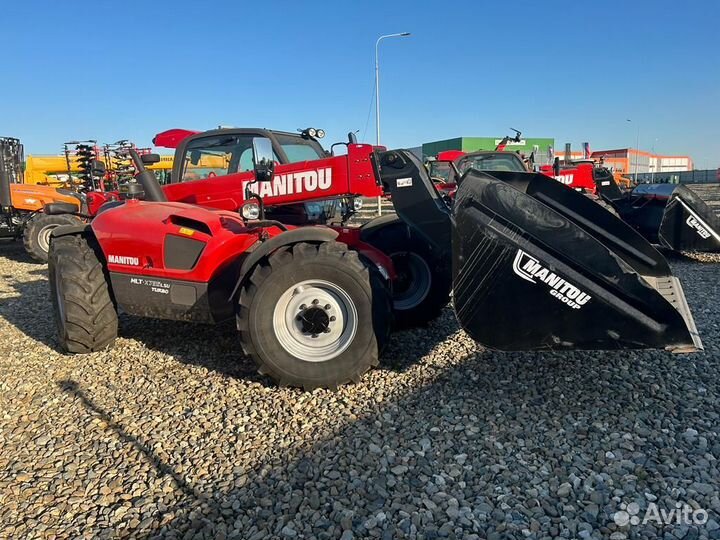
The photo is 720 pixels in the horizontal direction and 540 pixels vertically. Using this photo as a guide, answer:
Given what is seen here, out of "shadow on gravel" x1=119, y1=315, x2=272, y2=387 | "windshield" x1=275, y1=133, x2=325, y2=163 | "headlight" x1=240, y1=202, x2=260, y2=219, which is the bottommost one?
"shadow on gravel" x1=119, y1=315, x2=272, y2=387

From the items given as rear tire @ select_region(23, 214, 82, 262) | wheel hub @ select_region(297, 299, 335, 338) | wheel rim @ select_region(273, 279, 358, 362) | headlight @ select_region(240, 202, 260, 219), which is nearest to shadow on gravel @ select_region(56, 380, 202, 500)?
wheel rim @ select_region(273, 279, 358, 362)

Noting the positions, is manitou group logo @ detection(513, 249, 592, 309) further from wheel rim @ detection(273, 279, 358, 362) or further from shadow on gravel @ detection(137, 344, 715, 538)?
wheel rim @ detection(273, 279, 358, 362)

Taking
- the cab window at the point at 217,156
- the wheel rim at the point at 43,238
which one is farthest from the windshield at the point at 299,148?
the wheel rim at the point at 43,238

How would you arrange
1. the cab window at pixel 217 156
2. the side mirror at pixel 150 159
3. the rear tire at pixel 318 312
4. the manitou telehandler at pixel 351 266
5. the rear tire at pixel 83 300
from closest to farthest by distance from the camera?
the manitou telehandler at pixel 351 266, the rear tire at pixel 318 312, the rear tire at pixel 83 300, the side mirror at pixel 150 159, the cab window at pixel 217 156

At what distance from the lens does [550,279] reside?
9.87 feet

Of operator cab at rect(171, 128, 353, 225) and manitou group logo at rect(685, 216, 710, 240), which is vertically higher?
operator cab at rect(171, 128, 353, 225)

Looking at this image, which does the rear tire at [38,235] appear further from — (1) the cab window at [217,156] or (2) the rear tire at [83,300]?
(2) the rear tire at [83,300]

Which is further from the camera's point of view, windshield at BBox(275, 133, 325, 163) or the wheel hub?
windshield at BBox(275, 133, 325, 163)

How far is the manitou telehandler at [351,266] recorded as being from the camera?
303 centimetres

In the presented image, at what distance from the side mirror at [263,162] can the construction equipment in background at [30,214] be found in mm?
7606

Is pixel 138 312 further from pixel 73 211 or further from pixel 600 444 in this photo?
pixel 600 444

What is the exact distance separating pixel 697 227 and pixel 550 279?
20.4 ft

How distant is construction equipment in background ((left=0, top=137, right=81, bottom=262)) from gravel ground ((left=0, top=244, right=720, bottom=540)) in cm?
715

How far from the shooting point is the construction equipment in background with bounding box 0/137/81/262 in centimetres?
1041
